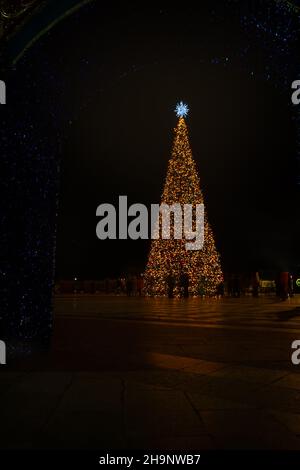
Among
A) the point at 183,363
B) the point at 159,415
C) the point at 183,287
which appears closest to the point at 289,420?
the point at 159,415

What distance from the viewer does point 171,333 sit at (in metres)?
10.3

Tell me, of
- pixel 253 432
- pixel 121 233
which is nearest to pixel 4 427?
pixel 253 432

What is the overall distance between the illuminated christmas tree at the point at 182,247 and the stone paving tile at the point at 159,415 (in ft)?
88.6

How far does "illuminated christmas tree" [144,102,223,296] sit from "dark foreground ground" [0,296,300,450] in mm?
23446

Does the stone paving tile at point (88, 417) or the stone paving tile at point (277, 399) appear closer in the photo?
the stone paving tile at point (88, 417)

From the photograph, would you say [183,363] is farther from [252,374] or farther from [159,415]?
[159,415]

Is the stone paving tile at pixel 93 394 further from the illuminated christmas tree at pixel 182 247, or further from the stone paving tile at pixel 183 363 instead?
the illuminated christmas tree at pixel 182 247

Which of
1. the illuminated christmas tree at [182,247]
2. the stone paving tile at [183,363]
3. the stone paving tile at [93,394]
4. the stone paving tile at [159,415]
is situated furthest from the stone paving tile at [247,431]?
the illuminated christmas tree at [182,247]

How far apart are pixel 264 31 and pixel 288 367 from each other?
15.8 ft

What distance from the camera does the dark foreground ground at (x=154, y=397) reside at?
3465 mm

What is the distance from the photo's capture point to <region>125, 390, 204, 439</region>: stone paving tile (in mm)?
3602

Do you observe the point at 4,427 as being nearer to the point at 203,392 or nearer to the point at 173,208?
A: the point at 203,392

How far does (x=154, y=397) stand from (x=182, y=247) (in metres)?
27.7
